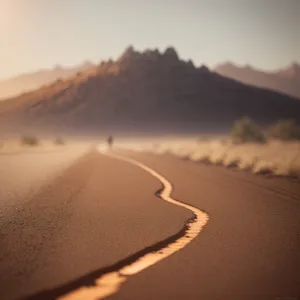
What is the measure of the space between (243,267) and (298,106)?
115760 millimetres

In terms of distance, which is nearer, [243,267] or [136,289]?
[136,289]

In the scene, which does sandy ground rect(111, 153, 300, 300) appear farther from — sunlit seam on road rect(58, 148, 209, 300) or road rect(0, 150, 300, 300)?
sunlit seam on road rect(58, 148, 209, 300)

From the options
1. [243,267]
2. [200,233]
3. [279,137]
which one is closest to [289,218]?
[200,233]

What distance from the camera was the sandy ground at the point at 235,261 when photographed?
10.8 ft

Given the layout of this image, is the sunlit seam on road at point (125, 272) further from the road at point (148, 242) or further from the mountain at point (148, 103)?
the mountain at point (148, 103)

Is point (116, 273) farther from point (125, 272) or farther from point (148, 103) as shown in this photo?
point (148, 103)

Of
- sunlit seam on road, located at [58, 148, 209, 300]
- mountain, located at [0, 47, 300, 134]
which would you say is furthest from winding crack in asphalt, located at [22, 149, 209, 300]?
mountain, located at [0, 47, 300, 134]

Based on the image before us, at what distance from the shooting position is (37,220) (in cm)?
607

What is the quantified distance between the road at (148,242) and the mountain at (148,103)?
9718 centimetres

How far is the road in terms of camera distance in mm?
3402

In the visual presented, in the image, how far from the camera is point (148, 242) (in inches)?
194

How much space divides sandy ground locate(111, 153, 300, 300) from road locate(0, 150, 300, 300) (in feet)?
0.03

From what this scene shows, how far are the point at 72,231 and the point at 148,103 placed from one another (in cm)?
10916

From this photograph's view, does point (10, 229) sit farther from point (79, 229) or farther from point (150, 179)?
point (150, 179)
